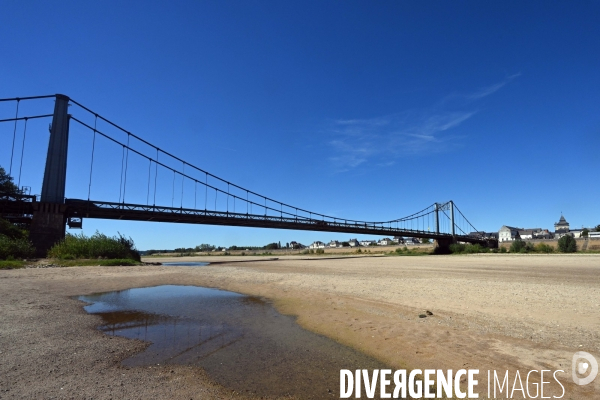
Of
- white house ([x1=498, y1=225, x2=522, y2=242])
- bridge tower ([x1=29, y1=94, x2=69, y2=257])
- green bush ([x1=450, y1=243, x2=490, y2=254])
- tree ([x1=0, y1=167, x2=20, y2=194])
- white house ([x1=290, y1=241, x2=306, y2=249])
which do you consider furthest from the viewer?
white house ([x1=290, y1=241, x2=306, y2=249])

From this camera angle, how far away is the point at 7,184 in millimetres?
48000

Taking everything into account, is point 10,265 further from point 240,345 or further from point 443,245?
point 443,245

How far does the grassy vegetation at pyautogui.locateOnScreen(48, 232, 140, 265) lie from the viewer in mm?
30969

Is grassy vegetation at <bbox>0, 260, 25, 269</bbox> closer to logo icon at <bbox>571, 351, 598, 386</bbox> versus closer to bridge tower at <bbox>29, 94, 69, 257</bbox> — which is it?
bridge tower at <bbox>29, 94, 69, 257</bbox>

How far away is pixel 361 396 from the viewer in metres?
4.89

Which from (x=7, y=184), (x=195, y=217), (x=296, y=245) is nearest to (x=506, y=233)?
(x=296, y=245)

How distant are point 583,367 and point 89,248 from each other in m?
37.3

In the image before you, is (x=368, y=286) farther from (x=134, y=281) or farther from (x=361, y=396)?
(x=134, y=281)

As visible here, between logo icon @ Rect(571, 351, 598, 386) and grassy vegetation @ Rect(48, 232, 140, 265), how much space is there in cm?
3556

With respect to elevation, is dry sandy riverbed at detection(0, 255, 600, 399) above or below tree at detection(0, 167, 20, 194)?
below

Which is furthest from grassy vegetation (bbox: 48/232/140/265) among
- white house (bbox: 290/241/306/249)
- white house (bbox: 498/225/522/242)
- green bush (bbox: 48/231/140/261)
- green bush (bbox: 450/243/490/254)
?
white house (bbox: 498/225/522/242)

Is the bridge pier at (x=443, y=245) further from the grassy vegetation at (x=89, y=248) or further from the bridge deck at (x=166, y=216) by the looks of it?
the grassy vegetation at (x=89, y=248)

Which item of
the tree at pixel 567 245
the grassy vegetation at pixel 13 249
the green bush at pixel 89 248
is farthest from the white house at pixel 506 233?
the grassy vegetation at pixel 13 249

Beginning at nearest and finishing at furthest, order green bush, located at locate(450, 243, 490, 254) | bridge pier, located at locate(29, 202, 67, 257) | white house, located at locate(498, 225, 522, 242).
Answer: bridge pier, located at locate(29, 202, 67, 257) < green bush, located at locate(450, 243, 490, 254) < white house, located at locate(498, 225, 522, 242)
